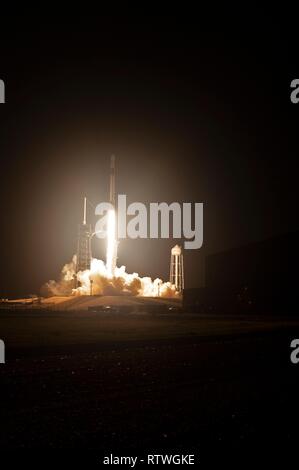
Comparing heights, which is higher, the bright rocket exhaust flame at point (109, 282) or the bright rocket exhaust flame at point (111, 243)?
the bright rocket exhaust flame at point (111, 243)

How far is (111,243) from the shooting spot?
4038 inches

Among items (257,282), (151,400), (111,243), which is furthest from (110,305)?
(151,400)

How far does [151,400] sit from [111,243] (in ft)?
296

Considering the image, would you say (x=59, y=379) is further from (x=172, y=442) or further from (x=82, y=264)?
(x=82, y=264)

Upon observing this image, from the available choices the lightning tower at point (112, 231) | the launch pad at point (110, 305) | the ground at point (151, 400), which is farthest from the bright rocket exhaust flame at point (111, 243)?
the ground at point (151, 400)

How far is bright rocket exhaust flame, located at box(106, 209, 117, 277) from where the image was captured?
99500 mm

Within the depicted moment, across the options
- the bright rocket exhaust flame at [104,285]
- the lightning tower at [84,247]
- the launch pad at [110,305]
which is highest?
the lightning tower at [84,247]

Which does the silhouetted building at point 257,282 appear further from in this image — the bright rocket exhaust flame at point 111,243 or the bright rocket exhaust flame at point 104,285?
the bright rocket exhaust flame at point 104,285

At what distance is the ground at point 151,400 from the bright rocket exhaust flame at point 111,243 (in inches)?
2940

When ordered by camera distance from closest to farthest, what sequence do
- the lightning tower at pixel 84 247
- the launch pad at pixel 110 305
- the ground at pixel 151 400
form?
1. the ground at pixel 151 400
2. the launch pad at pixel 110 305
3. the lightning tower at pixel 84 247

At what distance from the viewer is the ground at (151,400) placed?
9375mm

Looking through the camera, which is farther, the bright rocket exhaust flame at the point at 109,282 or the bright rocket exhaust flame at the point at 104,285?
the bright rocket exhaust flame at the point at 104,285

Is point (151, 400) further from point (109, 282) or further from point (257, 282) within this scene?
point (109, 282)
